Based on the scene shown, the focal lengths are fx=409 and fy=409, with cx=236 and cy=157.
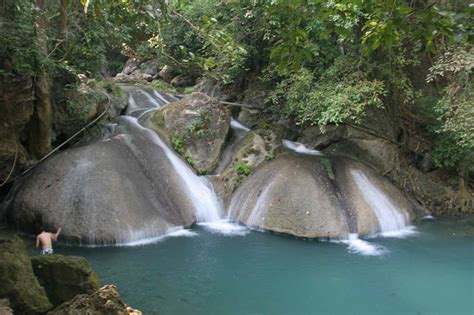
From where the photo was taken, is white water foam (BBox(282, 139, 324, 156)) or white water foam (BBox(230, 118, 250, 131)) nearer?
white water foam (BBox(282, 139, 324, 156))

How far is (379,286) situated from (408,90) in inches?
237

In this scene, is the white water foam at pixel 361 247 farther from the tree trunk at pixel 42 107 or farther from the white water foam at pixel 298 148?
the tree trunk at pixel 42 107

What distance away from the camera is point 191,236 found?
408 inches

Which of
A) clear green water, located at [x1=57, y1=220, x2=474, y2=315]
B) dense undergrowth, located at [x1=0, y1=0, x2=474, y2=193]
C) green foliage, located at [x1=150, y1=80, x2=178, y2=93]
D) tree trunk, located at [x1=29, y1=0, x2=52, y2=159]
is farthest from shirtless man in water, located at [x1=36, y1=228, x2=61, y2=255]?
Answer: green foliage, located at [x1=150, y1=80, x2=178, y2=93]

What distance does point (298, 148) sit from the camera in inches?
543

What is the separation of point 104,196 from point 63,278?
4.50 metres

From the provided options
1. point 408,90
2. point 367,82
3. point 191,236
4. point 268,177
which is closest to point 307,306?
point 191,236

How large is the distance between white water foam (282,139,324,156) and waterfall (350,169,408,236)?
1739mm

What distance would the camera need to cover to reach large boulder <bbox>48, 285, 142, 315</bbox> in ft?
15.8

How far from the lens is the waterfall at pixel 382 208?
36.3 feet

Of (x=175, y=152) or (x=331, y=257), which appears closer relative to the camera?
(x=331, y=257)

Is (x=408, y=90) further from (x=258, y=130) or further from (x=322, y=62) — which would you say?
(x=258, y=130)

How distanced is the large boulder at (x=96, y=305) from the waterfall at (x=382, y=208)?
786 cm

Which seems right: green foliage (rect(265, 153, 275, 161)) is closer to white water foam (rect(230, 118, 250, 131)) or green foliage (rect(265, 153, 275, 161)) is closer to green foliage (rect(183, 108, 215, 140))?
green foliage (rect(183, 108, 215, 140))
